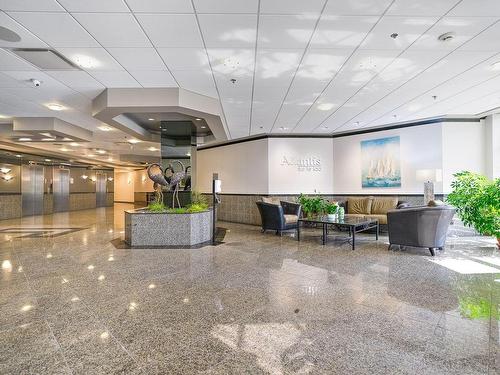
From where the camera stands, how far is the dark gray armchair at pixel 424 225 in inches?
208

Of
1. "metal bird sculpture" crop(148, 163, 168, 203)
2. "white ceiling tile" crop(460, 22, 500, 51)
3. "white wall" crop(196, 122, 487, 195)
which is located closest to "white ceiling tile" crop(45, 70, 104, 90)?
"metal bird sculpture" crop(148, 163, 168, 203)

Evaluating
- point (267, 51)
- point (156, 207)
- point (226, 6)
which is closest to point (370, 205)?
point (267, 51)

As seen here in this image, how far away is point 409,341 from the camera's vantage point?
7.61 feet

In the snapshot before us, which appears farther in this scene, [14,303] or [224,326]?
[14,303]

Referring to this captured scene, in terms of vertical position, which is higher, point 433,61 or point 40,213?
point 433,61

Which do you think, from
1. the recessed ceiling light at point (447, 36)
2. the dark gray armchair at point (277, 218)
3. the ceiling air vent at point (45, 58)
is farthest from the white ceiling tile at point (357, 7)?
the dark gray armchair at point (277, 218)

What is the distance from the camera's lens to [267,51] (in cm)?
411

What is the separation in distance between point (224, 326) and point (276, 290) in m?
1.11

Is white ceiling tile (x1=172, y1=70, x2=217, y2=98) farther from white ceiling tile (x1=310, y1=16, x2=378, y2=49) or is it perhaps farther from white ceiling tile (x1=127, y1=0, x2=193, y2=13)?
white ceiling tile (x1=310, y1=16, x2=378, y2=49)

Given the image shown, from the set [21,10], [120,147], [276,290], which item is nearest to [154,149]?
[120,147]

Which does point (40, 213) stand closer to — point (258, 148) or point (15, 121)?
point (15, 121)

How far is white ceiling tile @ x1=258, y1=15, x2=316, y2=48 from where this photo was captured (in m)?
3.36

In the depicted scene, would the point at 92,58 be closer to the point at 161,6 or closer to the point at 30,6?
the point at 30,6

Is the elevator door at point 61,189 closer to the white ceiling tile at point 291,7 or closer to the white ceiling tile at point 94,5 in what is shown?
the white ceiling tile at point 94,5
